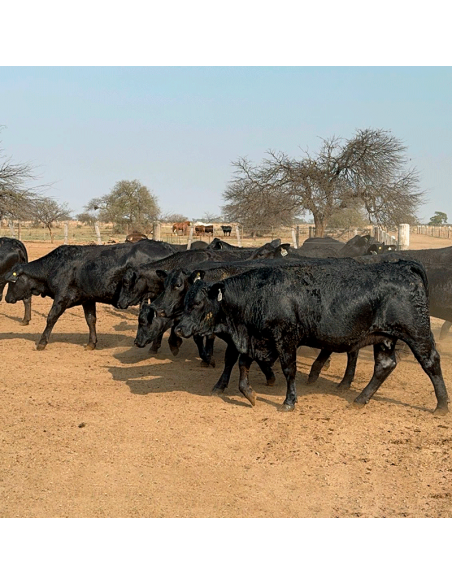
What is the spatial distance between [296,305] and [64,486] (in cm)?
300

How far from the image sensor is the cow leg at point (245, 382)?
666 centimetres

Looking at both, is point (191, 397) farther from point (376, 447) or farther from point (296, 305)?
point (376, 447)

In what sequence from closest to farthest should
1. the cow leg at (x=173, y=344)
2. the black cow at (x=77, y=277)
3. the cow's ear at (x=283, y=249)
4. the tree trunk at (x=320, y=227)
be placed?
the cow leg at (x=173, y=344) < the black cow at (x=77, y=277) < the cow's ear at (x=283, y=249) < the tree trunk at (x=320, y=227)

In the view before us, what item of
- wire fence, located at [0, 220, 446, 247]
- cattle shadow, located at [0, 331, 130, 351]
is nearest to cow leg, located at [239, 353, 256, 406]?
cattle shadow, located at [0, 331, 130, 351]

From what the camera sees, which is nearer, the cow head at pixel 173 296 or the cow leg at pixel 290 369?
the cow leg at pixel 290 369

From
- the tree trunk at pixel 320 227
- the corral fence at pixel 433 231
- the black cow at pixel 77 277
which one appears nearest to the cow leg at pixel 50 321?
the black cow at pixel 77 277

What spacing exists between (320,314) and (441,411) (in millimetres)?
1546

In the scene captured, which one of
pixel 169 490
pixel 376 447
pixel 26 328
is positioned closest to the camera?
pixel 169 490

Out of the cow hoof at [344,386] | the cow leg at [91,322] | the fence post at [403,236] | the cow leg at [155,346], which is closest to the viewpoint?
the cow hoof at [344,386]

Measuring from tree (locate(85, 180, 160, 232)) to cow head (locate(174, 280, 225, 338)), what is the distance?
4687 centimetres

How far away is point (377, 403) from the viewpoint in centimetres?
679

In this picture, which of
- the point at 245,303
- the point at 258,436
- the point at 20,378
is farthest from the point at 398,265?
the point at 20,378

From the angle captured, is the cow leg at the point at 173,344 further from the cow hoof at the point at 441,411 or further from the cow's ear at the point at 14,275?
the cow hoof at the point at 441,411

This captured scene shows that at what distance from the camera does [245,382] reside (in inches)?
264
